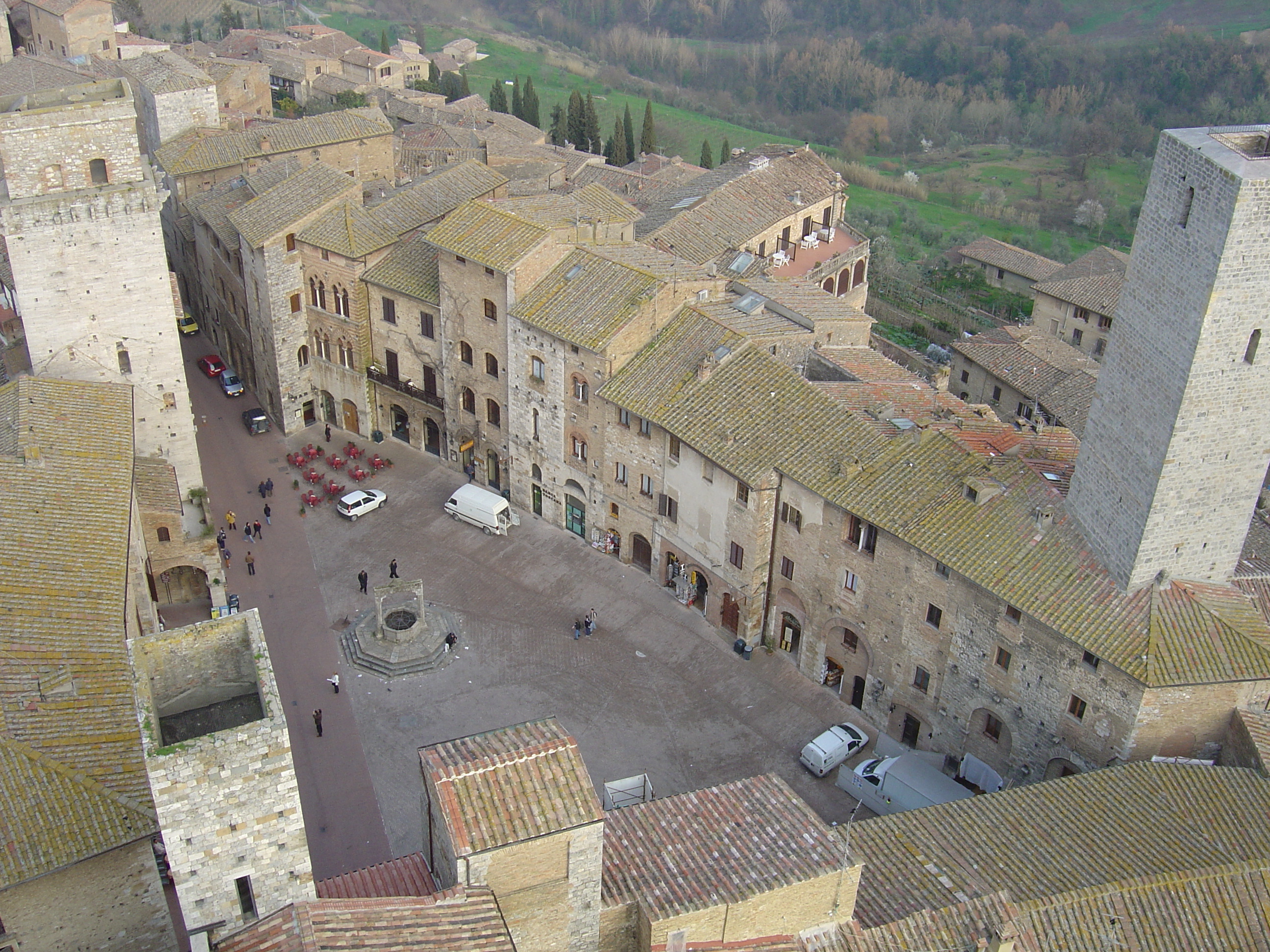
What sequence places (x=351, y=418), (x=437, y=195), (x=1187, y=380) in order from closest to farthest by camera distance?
(x=1187, y=380) → (x=437, y=195) → (x=351, y=418)

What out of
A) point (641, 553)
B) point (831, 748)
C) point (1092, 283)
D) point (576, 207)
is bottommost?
point (831, 748)

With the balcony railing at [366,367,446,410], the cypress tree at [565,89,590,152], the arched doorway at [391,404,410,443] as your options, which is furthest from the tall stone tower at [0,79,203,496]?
the cypress tree at [565,89,590,152]

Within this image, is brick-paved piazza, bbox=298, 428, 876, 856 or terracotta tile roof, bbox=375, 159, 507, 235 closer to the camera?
brick-paved piazza, bbox=298, 428, 876, 856

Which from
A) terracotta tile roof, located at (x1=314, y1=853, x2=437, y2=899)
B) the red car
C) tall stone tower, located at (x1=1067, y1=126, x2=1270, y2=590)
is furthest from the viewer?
the red car

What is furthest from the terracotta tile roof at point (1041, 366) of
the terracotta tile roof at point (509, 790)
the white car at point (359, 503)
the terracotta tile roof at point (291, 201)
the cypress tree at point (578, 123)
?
the cypress tree at point (578, 123)

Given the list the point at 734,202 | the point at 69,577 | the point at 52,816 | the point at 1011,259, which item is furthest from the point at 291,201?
the point at 1011,259

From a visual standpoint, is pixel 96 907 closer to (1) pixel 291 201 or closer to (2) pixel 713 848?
(2) pixel 713 848

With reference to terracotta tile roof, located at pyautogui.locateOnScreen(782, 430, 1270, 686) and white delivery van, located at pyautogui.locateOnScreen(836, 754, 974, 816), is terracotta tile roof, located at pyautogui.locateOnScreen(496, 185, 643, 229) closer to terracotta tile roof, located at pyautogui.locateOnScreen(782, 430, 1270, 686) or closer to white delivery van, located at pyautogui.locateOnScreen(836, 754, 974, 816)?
terracotta tile roof, located at pyautogui.locateOnScreen(782, 430, 1270, 686)

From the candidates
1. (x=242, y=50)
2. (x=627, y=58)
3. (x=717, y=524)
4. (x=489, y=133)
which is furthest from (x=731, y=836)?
(x=627, y=58)
